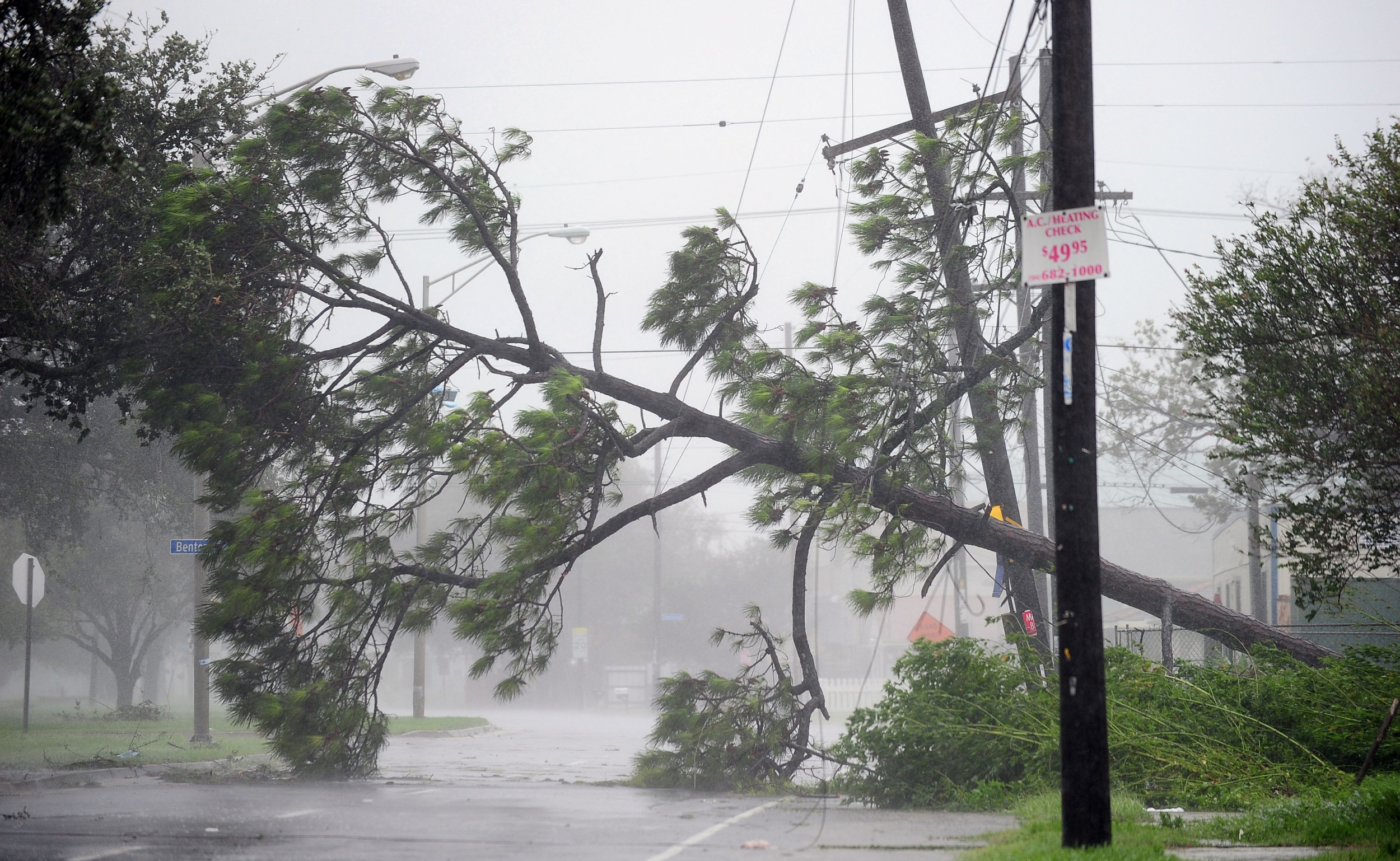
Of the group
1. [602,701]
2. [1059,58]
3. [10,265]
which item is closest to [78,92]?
[10,265]

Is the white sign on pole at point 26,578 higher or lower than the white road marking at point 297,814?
higher

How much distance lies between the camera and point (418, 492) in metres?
12.8

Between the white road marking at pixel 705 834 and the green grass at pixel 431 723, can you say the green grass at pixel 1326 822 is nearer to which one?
the white road marking at pixel 705 834

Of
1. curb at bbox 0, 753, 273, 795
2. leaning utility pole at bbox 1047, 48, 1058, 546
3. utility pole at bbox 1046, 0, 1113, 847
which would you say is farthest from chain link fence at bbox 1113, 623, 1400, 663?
curb at bbox 0, 753, 273, 795

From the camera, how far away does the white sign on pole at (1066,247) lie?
635 cm

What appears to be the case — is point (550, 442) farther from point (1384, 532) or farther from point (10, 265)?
point (1384, 532)

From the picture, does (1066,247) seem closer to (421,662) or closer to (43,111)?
(43,111)

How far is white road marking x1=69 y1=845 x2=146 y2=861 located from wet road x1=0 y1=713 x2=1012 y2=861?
0.7 inches

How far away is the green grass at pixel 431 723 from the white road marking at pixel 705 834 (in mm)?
18095

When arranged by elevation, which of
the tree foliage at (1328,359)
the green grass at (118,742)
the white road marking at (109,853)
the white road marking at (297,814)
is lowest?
the green grass at (118,742)

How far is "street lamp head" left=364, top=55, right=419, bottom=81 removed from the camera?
567 inches

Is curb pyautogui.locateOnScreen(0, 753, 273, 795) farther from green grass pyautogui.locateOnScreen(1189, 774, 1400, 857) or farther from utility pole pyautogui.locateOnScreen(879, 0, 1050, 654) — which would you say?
green grass pyautogui.locateOnScreen(1189, 774, 1400, 857)

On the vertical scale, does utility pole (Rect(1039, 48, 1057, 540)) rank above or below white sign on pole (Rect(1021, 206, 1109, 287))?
above

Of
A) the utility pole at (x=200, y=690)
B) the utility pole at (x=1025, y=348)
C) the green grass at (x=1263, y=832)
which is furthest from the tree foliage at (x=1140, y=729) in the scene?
the utility pole at (x=200, y=690)
